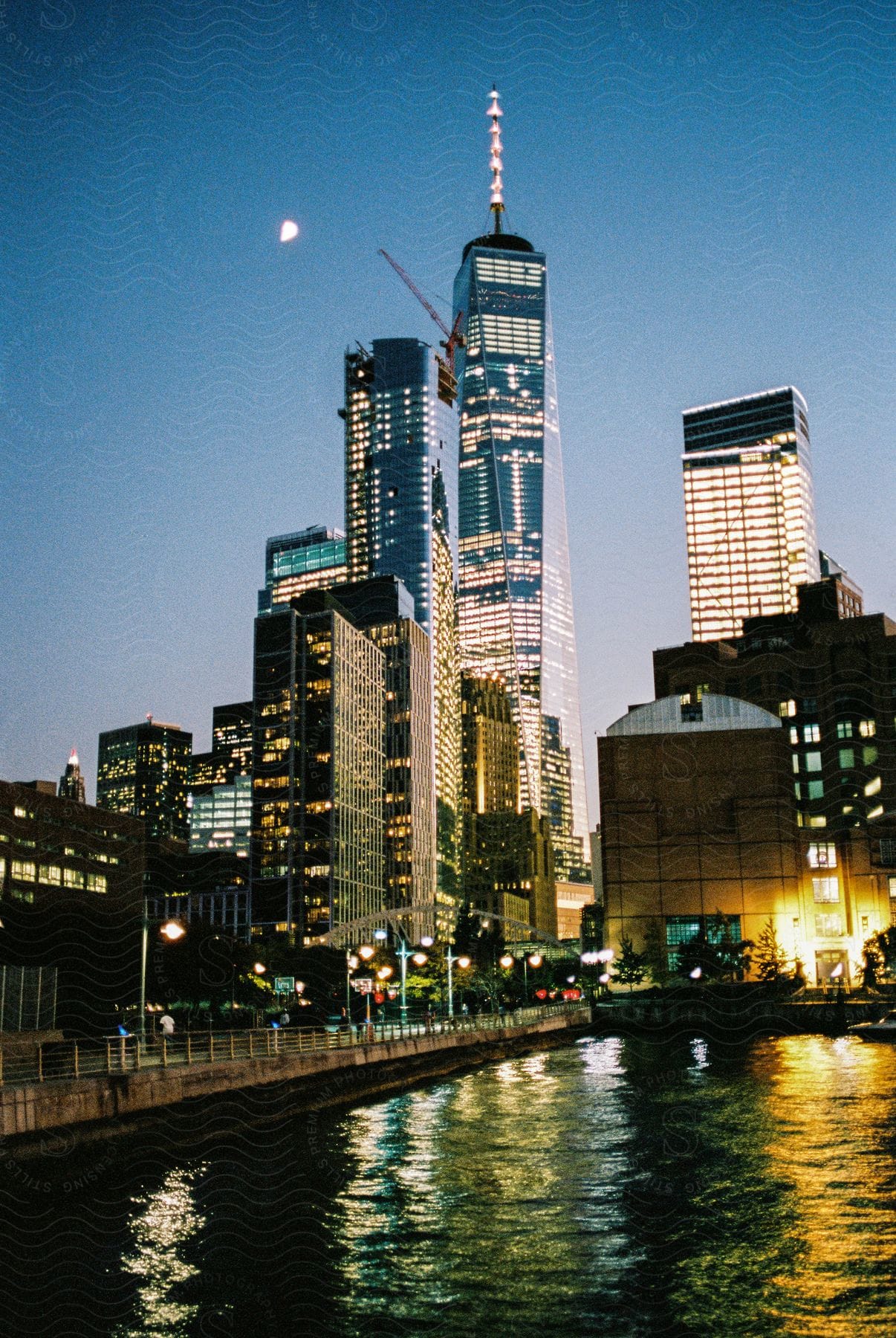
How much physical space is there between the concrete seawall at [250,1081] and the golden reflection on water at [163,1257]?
3.05 meters

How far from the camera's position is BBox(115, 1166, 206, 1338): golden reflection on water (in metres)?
18.9

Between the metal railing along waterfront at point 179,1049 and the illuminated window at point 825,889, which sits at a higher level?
the illuminated window at point 825,889

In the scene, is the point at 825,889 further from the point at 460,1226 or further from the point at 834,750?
the point at 460,1226

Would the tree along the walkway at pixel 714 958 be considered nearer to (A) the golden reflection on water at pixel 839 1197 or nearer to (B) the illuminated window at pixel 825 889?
(B) the illuminated window at pixel 825 889

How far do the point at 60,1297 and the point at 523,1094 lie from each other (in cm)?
3555

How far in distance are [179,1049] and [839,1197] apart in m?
29.8

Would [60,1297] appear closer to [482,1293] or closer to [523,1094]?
[482,1293]

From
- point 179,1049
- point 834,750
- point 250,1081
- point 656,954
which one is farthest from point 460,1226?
point 834,750

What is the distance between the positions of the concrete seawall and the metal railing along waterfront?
681mm

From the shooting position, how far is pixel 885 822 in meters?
151

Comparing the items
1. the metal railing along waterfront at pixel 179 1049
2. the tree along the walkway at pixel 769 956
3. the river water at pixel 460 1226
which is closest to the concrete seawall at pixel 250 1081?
the metal railing along waterfront at pixel 179 1049

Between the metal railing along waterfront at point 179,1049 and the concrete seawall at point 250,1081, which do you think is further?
the metal railing along waterfront at point 179,1049

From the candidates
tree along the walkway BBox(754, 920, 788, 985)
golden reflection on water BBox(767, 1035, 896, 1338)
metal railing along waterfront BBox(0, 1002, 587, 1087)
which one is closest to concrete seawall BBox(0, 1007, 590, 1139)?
metal railing along waterfront BBox(0, 1002, 587, 1087)

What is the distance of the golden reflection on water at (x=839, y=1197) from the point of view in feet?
62.7
